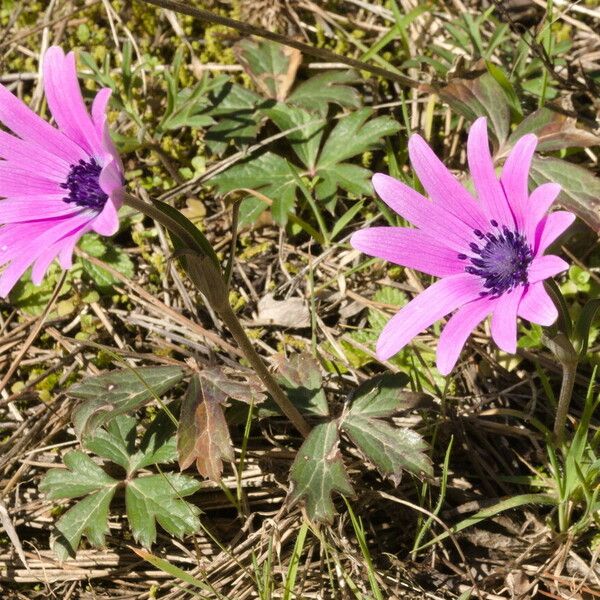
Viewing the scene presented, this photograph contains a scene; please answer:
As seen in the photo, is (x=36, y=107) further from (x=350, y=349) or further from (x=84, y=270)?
(x=350, y=349)

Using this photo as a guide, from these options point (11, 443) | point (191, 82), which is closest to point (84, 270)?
point (11, 443)

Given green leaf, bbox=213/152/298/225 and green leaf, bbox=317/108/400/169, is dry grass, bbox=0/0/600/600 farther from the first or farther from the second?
green leaf, bbox=317/108/400/169

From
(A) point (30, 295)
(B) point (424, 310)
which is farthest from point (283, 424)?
(A) point (30, 295)

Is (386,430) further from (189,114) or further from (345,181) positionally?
(189,114)

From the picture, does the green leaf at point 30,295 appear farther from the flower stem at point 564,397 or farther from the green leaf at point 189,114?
the flower stem at point 564,397

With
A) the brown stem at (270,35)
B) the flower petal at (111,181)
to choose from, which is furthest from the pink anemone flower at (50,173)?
the brown stem at (270,35)

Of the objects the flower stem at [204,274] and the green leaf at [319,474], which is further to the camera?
the green leaf at [319,474]

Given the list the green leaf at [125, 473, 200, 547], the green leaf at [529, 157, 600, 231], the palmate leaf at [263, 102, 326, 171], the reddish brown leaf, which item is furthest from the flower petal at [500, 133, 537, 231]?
the palmate leaf at [263, 102, 326, 171]
